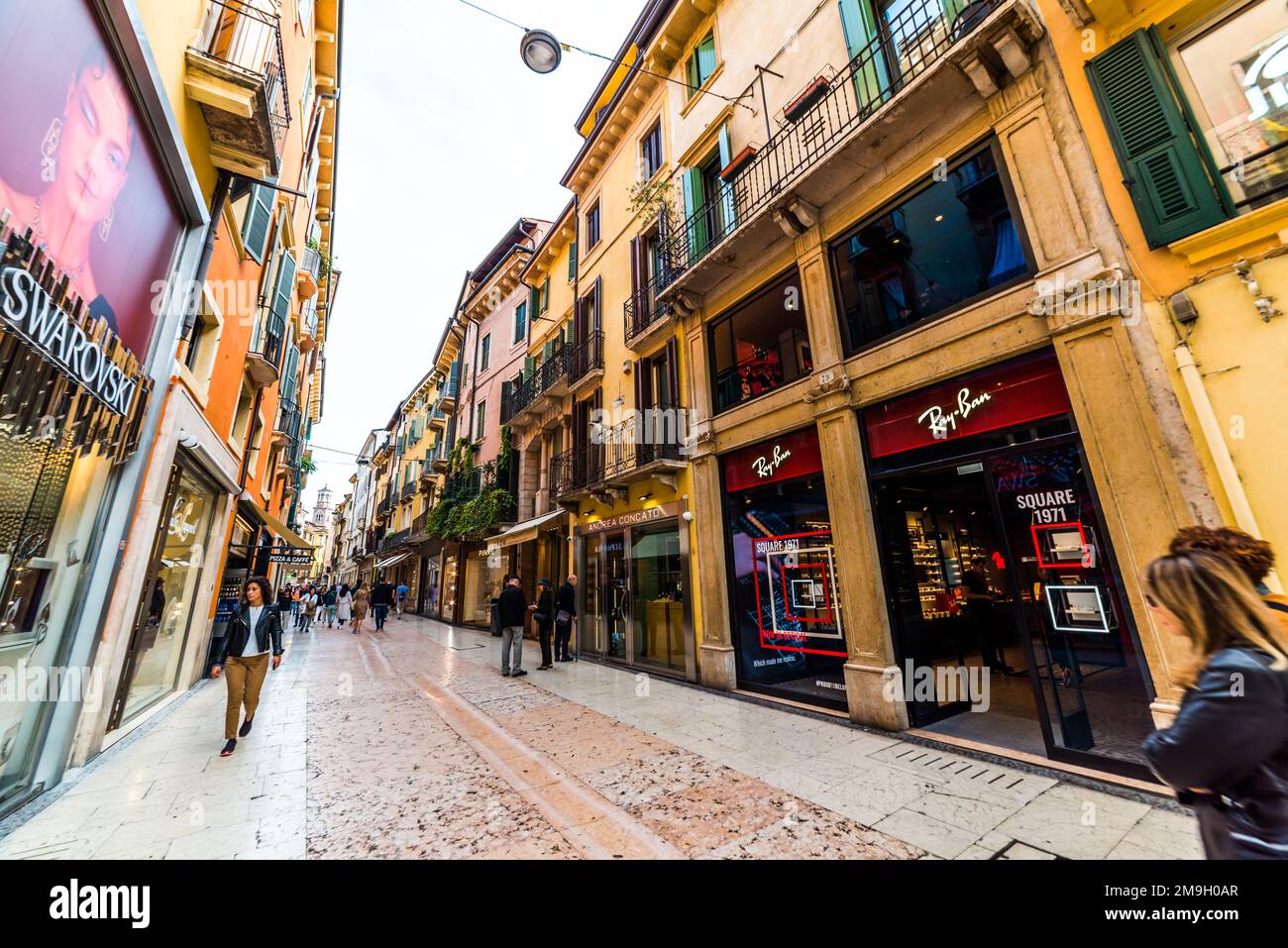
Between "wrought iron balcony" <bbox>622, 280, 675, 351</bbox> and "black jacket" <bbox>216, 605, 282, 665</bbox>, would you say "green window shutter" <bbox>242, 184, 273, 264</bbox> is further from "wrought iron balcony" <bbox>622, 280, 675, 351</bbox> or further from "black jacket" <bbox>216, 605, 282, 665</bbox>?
"wrought iron balcony" <bbox>622, 280, 675, 351</bbox>

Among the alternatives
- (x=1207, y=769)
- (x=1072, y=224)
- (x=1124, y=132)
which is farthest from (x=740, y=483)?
(x=1207, y=769)

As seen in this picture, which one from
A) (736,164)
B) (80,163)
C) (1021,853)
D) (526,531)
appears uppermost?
(736,164)

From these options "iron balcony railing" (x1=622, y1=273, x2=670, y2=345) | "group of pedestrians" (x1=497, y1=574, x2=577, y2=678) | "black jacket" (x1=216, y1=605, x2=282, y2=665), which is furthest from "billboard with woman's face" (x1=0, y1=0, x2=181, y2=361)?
"iron balcony railing" (x1=622, y1=273, x2=670, y2=345)

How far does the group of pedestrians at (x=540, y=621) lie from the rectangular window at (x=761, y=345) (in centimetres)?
533

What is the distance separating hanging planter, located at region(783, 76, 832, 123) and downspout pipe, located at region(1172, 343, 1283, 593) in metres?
6.33

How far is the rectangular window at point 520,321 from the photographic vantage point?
738 inches

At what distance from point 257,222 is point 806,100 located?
10.0 meters

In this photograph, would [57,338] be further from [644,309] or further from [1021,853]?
[644,309]

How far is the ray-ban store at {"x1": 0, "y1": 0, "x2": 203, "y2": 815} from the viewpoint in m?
3.29

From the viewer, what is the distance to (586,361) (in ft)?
43.4

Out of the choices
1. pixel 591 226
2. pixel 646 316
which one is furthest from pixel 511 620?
pixel 591 226

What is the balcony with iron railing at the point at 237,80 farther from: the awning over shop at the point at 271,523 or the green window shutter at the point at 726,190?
the awning over shop at the point at 271,523
